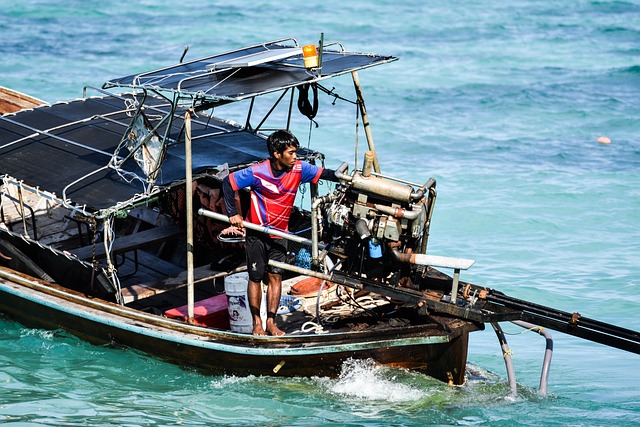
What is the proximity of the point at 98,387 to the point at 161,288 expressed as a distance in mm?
993

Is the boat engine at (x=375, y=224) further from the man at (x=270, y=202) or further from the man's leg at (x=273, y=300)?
the man's leg at (x=273, y=300)

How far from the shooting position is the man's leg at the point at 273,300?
274 inches

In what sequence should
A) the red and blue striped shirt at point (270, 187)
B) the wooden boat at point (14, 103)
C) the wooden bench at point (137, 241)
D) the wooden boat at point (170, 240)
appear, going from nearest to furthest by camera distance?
the wooden boat at point (170, 240) → the red and blue striped shirt at point (270, 187) → the wooden bench at point (137, 241) → the wooden boat at point (14, 103)

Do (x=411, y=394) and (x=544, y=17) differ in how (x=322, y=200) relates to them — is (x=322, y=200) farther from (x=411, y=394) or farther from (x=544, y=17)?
(x=544, y=17)

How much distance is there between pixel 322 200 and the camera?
649cm

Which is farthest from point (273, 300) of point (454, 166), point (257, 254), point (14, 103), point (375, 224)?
point (454, 166)

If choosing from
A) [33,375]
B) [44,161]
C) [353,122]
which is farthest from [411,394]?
[353,122]

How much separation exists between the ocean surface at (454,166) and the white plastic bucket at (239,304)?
0.44 metres

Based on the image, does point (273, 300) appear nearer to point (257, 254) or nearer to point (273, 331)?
point (273, 331)

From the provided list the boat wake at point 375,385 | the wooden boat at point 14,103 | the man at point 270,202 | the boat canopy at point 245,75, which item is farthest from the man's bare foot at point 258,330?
the wooden boat at point 14,103

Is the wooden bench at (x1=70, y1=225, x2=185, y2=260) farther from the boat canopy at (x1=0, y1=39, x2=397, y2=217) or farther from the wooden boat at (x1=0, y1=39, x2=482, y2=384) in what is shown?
the boat canopy at (x1=0, y1=39, x2=397, y2=217)

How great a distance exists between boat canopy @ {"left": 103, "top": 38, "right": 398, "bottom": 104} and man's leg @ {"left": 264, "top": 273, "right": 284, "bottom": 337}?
1.43 meters

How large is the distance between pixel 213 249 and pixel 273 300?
1.64 metres

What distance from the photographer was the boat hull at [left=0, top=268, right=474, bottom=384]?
6516 millimetres
